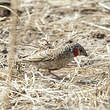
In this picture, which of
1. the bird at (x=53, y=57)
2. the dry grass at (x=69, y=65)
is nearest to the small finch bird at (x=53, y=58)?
the bird at (x=53, y=57)

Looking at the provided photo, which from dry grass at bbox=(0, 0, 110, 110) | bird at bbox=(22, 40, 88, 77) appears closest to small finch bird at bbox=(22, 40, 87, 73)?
bird at bbox=(22, 40, 88, 77)

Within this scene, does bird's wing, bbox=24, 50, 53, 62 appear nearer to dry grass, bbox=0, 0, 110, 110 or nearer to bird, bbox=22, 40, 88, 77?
bird, bbox=22, 40, 88, 77

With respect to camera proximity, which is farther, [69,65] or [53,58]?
[69,65]

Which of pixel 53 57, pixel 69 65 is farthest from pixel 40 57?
pixel 69 65

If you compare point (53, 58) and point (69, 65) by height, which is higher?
point (53, 58)

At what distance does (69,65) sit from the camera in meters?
6.88

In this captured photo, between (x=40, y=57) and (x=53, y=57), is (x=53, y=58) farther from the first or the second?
(x=40, y=57)

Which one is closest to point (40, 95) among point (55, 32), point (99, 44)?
point (99, 44)

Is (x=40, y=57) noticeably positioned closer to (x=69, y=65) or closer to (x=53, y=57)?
(x=53, y=57)

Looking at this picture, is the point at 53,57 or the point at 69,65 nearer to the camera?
the point at 53,57

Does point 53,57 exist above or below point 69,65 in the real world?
above

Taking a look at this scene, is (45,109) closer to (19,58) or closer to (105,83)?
(105,83)

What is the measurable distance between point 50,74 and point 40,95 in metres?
1.20

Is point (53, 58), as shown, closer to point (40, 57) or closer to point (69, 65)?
point (40, 57)
